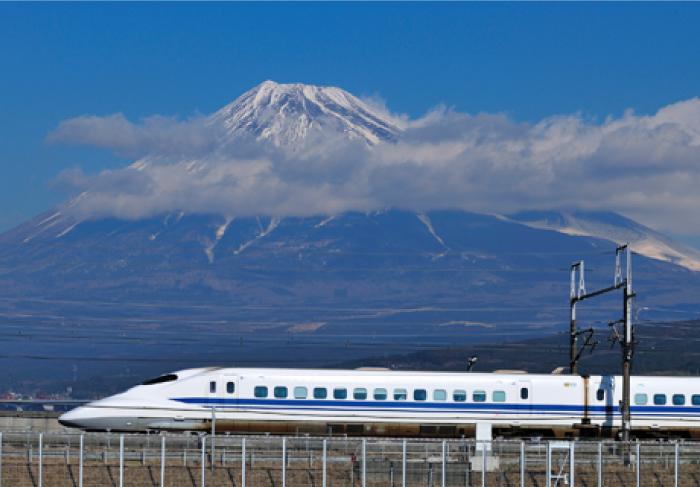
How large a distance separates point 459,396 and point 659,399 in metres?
11.8

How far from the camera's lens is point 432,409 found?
60.5 metres

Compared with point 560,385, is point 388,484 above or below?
below

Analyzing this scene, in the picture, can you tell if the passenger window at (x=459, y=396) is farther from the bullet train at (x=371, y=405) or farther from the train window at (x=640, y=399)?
the train window at (x=640, y=399)

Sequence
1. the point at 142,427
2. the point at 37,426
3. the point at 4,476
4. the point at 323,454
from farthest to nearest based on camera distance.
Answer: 1. the point at 37,426
2. the point at 142,427
3. the point at 4,476
4. the point at 323,454

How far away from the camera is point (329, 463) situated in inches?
1667

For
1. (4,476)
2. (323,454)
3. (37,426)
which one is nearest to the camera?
(323,454)

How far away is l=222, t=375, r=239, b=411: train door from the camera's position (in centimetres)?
5969

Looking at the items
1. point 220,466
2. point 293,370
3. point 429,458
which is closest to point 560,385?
point 293,370

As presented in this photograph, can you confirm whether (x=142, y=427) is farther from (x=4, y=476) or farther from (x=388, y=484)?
(x=388, y=484)

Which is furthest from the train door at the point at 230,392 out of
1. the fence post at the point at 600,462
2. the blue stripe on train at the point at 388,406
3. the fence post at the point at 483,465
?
the fence post at the point at 600,462

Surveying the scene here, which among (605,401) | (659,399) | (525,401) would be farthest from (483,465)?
(659,399)

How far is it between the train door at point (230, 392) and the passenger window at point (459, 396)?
487 inches

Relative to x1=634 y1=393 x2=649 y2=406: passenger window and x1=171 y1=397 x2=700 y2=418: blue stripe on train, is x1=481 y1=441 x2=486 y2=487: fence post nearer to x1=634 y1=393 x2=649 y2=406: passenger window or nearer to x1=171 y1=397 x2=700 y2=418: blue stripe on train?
x1=171 y1=397 x2=700 y2=418: blue stripe on train

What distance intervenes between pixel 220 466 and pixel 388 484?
6.76 meters
